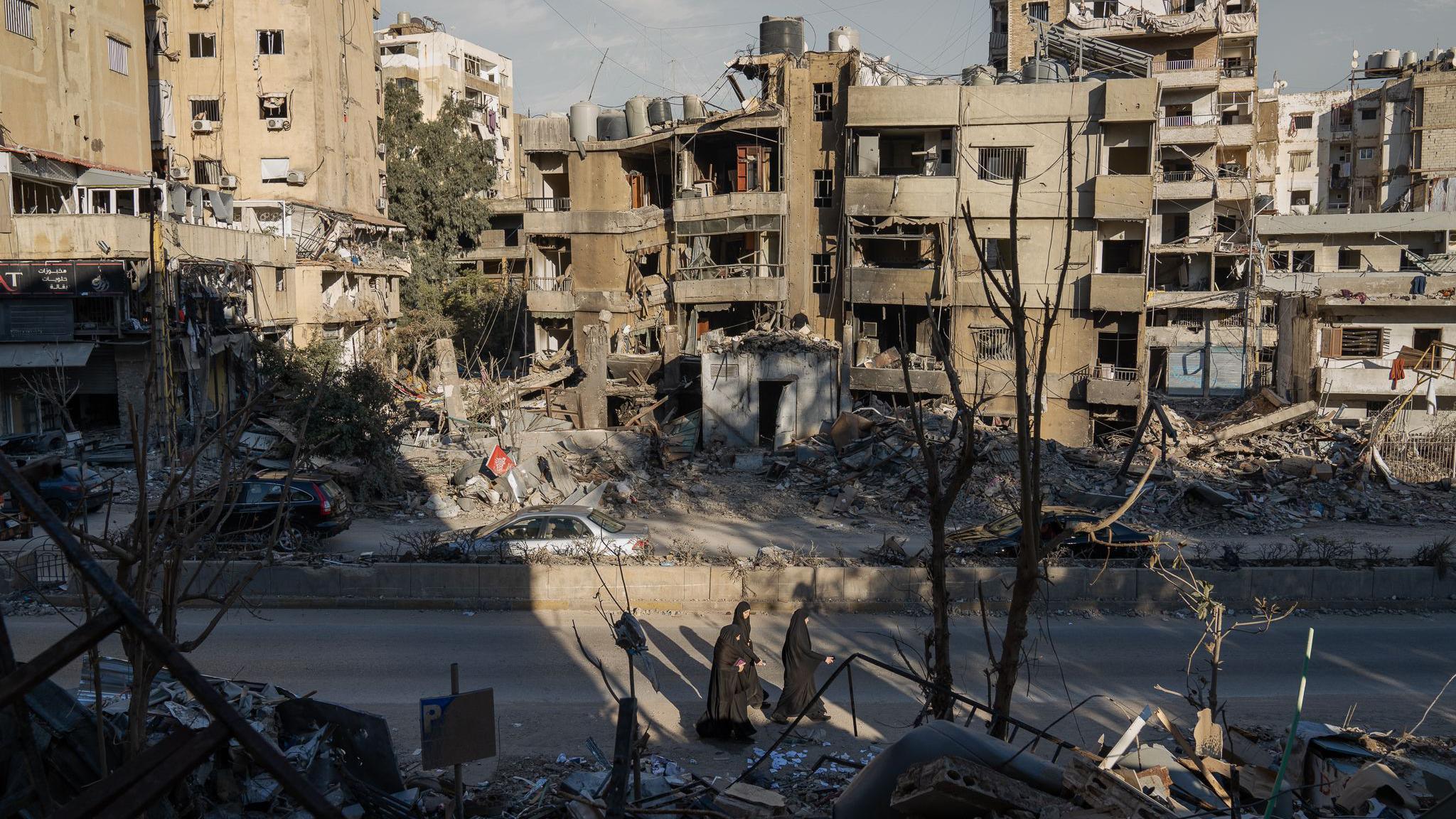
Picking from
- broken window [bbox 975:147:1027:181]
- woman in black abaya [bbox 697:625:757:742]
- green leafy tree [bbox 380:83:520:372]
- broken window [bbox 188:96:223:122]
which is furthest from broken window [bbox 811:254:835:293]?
woman in black abaya [bbox 697:625:757:742]

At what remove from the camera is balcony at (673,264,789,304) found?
116ft

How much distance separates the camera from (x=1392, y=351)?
31.2 m

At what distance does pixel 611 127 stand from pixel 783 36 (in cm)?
717

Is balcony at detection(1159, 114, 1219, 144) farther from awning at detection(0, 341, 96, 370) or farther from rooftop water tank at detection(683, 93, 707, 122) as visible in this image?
awning at detection(0, 341, 96, 370)

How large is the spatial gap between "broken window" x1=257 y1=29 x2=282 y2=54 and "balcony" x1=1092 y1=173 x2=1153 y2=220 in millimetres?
28723

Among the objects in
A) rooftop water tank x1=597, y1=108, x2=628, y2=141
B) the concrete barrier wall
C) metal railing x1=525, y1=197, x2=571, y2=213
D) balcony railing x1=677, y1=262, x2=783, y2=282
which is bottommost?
the concrete barrier wall

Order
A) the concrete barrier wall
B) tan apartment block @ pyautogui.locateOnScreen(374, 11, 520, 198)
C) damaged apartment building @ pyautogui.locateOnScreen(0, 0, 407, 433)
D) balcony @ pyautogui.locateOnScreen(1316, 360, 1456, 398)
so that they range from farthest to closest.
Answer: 1. tan apartment block @ pyautogui.locateOnScreen(374, 11, 520, 198)
2. balcony @ pyautogui.locateOnScreen(1316, 360, 1456, 398)
3. damaged apartment building @ pyautogui.locateOnScreen(0, 0, 407, 433)
4. the concrete barrier wall

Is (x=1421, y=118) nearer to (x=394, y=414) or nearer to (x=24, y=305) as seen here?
(x=394, y=414)

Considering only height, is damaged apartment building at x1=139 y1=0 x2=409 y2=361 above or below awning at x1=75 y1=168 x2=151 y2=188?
above

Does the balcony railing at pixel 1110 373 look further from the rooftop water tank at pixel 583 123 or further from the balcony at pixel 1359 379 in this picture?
the rooftop water tank at pixel 583 123

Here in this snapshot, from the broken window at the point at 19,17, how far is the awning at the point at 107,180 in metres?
3.65

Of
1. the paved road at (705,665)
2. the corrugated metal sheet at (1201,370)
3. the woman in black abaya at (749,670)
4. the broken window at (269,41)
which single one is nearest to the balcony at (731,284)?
the broken window at (269,41)

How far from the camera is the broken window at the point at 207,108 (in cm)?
3838

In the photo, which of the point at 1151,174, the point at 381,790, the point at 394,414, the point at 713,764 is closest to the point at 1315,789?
the point at 713,764
